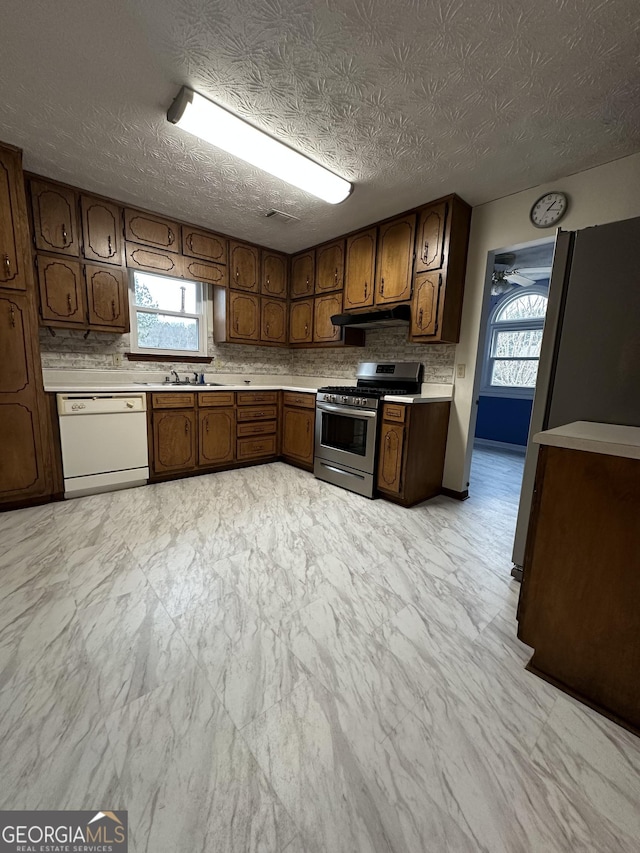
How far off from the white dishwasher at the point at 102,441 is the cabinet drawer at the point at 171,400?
10 cm

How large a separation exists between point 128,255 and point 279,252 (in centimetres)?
177

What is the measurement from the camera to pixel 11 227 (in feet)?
7.72

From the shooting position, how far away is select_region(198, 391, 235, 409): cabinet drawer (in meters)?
3.45

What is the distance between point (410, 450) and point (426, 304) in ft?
4.20

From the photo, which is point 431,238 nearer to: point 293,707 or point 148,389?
point 148,389

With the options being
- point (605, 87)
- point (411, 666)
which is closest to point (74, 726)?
point (411, 666)

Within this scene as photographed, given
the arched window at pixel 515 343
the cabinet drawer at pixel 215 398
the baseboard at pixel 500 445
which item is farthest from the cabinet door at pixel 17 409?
the arched window at pixel 515 343

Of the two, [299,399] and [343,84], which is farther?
[299,399]

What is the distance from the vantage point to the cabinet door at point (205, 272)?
348 cm

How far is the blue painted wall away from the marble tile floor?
12.5 ft

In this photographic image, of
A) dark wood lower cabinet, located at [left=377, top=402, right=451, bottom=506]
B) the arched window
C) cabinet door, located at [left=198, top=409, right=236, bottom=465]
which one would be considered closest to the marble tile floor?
dark wood lower cabinet, located at [left=377, top=402, right=451, bottom=506]

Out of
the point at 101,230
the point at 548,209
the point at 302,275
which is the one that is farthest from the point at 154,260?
the point at 548,209

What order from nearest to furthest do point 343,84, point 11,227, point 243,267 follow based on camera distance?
point 343,84 → point 11,227 → point 243,267

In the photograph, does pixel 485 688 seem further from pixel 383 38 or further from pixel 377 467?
pixel 383 38
